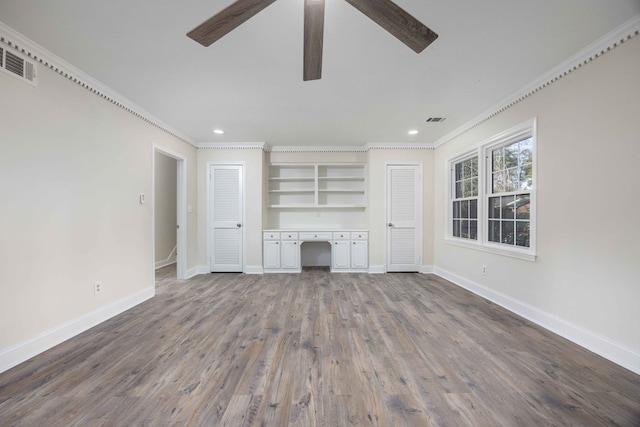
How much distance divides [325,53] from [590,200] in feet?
8.27


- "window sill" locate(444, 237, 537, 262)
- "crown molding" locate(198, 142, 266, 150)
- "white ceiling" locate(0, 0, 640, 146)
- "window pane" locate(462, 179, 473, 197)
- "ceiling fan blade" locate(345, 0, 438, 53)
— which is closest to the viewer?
"ceiling fan blade" locate(345, 0, 438, 53)

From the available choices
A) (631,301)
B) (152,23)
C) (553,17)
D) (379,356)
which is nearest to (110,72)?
(152,23)

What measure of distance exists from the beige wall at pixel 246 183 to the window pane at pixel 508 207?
3.74 meters

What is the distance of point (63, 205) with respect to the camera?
2.26 meters

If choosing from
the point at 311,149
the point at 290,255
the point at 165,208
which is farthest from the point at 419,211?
the point at 165,208

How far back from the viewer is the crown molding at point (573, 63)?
181 cm

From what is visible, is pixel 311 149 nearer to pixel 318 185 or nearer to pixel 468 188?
pixel 318 185

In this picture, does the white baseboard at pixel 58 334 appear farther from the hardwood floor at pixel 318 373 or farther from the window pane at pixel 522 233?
the window pane at pixel 522 233

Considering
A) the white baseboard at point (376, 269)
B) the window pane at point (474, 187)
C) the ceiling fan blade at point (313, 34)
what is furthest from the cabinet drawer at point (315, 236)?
the ceiling fan blade at point (313, 34)

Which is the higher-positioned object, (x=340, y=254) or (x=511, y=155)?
(x=511, y=155)

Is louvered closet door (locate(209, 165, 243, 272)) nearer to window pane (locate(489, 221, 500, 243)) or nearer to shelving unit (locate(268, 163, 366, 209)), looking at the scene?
shelving unit (locate(268, 163, 366, 209))

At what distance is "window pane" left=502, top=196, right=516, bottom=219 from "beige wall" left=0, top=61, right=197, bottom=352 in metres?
4.60

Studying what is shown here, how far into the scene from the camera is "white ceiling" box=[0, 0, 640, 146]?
1670 millimetres

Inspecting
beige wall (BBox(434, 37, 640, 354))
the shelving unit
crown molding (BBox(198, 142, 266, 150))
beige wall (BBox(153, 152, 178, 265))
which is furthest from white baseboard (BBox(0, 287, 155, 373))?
beige wall (BBox(434, 37, 640, 354))
